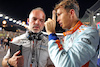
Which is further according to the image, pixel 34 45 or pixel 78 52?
pixel 34 45

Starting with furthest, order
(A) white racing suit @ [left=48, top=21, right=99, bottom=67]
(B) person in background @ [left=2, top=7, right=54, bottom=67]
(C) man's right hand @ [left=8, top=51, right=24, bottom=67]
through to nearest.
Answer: (B) person in background @ [left=2, top=7, right=54, bottom=67] < (C) man's right hand @ [left=8, top=51, right=24, bottom=67] < (A) white racing suit @ [left=48, top=21, right=99, bottom=67]

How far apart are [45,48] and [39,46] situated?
13 centimetres

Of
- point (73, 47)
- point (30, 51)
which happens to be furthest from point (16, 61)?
point (73, 47)

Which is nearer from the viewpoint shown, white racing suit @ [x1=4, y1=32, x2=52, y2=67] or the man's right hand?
the man's right hand

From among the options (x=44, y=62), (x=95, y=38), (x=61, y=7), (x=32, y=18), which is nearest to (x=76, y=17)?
(x=61, y=7)

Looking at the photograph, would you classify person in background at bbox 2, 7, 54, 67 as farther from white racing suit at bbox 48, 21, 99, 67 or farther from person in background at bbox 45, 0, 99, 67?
white racing suit at bbox 48, 21, 99, 67

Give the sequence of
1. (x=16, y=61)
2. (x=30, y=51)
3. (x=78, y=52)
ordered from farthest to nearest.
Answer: (x=30, y=51), (x=16, y=61), (x=78, y=52)

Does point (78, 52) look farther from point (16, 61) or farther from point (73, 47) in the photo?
point (16, 61)

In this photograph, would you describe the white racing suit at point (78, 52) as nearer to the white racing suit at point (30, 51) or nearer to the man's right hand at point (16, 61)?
the man's right hand at point (16, 61)

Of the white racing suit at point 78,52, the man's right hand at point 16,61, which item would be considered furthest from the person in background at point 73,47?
the man's right hand at point 16,61

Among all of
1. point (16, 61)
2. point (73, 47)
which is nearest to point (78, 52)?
point (73, 47)

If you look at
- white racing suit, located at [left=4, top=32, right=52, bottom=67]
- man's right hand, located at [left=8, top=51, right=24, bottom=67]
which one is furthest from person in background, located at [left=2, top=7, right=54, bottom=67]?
man's right hand, located at [left=8, top=51, right=24, bottom=67]

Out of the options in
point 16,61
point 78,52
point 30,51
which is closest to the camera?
point 78,52

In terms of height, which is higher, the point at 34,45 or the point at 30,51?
the point at 34,45
